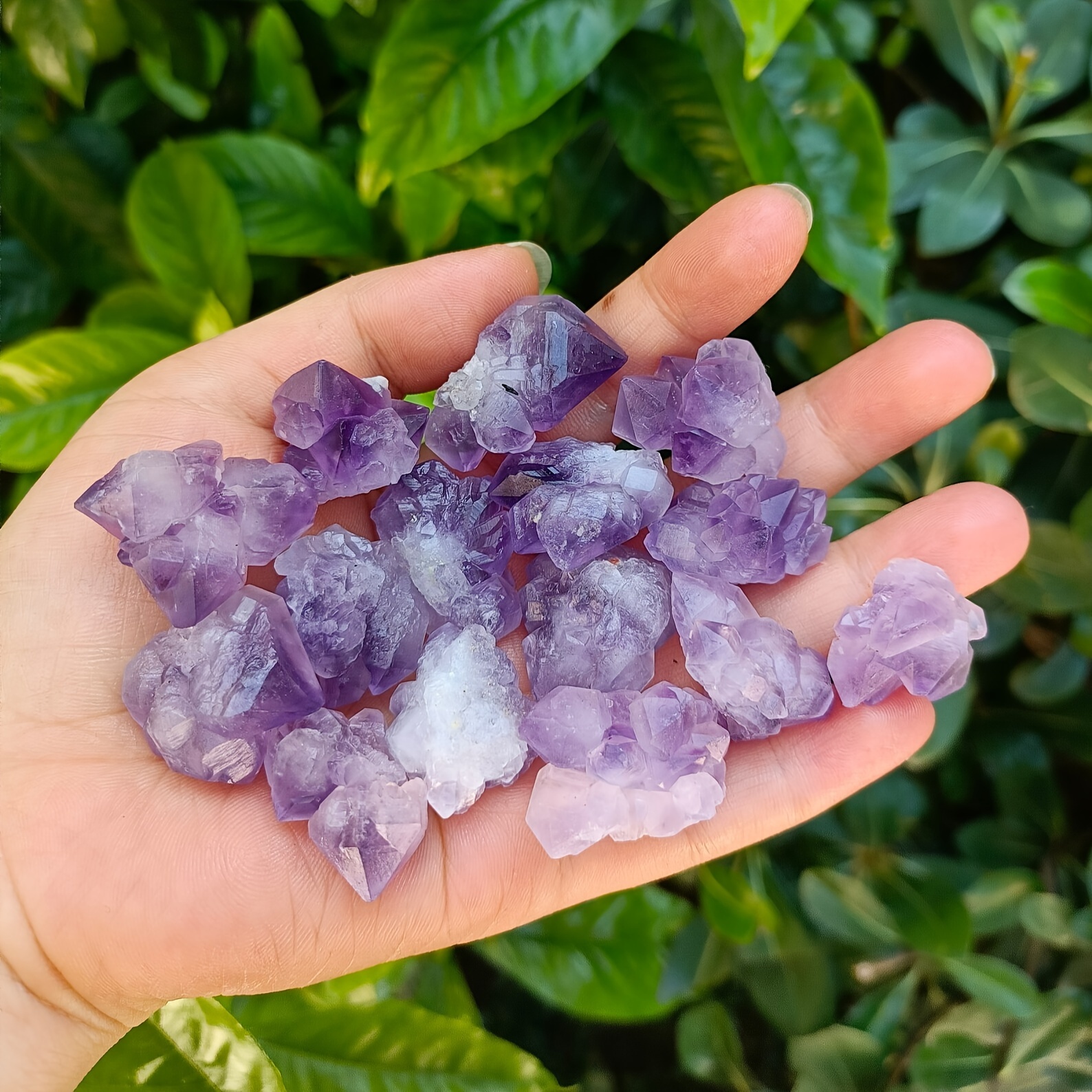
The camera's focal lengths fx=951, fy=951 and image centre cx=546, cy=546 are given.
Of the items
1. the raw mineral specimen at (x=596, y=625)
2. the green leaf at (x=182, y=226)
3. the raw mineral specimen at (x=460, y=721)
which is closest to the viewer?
the raw mineral specimen at (x=460, y=721)

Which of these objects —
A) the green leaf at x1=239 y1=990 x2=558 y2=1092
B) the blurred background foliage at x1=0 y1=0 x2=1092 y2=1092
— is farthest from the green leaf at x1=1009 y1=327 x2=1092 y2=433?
the green leaf at x1=239 y1=990 x2=558 y2=1092

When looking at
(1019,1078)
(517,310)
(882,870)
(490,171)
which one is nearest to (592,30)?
(490,171)

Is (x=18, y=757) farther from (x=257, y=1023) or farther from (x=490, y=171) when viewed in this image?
(x=490, y=171)

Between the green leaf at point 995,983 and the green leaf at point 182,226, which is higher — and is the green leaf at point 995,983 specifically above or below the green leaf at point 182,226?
below

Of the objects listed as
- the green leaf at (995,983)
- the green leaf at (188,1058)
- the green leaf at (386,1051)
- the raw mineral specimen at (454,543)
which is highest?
the raw mineral specimen at (454,543)

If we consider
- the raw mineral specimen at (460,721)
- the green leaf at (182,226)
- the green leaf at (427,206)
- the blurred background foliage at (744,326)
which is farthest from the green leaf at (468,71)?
the raw mineral specimen at (460,721)

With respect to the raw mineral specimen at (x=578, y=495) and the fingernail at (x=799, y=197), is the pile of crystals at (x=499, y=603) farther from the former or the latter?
the fingernail at (x=799, y=197)
